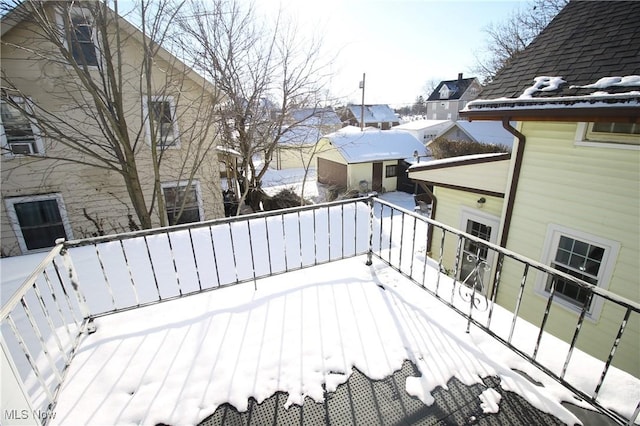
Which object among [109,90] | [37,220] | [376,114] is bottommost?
[37,220]

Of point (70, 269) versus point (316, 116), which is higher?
point (316, 116)

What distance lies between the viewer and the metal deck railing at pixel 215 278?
1.95 meters

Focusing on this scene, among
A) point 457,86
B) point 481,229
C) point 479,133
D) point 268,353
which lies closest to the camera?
point 268,353

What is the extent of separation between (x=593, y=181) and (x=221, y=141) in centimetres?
940

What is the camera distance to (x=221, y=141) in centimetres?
970

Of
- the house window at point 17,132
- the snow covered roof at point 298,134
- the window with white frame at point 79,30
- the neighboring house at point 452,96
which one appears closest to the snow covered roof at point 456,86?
the neighboring house at point 452,96

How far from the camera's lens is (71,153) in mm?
7496

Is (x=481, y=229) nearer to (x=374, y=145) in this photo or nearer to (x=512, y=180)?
(x=512, y=180)

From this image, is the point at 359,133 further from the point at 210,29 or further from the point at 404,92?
the point at 404,92

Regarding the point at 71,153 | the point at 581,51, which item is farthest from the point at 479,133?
the point at 71,153

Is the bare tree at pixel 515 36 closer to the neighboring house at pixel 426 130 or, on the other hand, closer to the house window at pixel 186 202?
the neighboring house at pixel 426 130

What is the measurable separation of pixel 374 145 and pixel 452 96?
22.5 meters

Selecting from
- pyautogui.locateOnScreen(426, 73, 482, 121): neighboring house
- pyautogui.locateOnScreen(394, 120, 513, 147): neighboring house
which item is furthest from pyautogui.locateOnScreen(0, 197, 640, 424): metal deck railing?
pyautogui.locateOnScreen(426, 73, 482, 121): neighboring house

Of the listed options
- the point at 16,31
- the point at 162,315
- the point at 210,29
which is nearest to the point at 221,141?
the point at 210,29
